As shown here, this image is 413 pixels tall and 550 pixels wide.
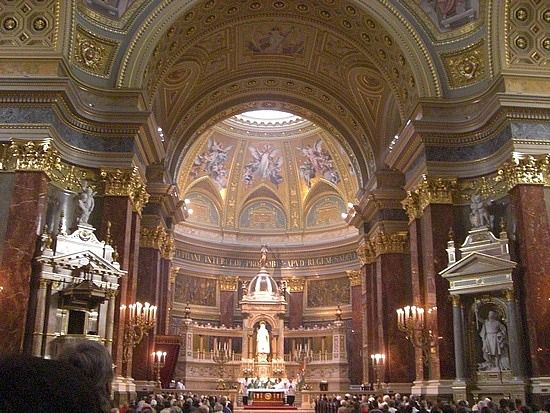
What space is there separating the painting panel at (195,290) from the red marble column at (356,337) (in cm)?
778

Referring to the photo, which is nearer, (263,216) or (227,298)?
(227,298)

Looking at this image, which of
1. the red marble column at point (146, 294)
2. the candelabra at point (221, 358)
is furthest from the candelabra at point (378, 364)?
the candelabra at point (221, 358)

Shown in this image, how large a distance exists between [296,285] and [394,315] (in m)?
13.0

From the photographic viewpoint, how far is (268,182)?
110 ft

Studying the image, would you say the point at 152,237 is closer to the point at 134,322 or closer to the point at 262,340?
the point at 134,322

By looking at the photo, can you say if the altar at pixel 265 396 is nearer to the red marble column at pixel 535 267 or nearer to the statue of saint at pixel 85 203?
the statue of saint at pixel 85 203

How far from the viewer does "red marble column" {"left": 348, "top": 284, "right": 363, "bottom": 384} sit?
26.2 meters

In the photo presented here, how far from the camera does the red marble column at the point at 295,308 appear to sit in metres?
31.0

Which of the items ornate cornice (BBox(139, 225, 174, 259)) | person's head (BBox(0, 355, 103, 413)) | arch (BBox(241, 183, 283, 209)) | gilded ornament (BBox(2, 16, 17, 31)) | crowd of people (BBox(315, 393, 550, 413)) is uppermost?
arch (BBox(241, 183, 283, 209))

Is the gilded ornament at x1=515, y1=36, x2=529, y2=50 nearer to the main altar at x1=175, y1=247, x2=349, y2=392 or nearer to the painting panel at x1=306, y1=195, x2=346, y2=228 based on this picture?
the main altar at x1=175, y1=247, x2=349, y2=392

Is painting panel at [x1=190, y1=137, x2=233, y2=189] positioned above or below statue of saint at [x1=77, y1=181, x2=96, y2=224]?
above

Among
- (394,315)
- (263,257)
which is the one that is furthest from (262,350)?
(394,315)

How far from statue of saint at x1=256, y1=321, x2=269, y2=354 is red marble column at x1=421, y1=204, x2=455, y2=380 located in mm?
14120

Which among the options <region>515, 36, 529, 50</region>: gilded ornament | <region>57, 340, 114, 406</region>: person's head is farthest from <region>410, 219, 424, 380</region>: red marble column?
<region>57, 340, 114, 406</region>: person's head
